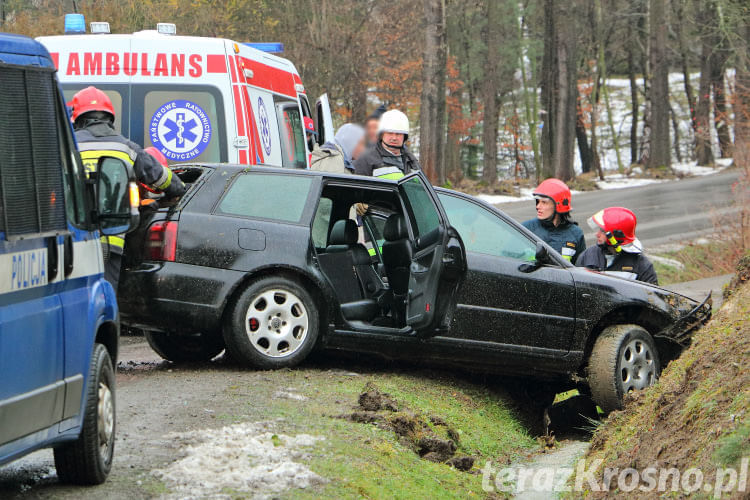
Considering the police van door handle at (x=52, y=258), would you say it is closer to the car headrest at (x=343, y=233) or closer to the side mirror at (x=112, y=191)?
the side mirror at (x=112, y=191)

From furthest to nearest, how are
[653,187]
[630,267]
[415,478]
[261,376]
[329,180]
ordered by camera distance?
[653,187] < [630,267] < [329,180] < [261,376] < [415,478]

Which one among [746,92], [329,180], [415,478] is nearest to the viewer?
[415,478]

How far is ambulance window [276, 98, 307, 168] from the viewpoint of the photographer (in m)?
12.0

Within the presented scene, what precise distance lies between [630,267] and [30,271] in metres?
6.32

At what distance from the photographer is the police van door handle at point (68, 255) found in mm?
4531

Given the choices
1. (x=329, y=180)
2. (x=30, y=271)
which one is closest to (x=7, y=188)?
(x=30, y=271)

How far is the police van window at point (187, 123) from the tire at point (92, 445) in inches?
212

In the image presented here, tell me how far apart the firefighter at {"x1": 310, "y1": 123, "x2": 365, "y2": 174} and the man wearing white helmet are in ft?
2.08

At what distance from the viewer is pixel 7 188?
407 cm

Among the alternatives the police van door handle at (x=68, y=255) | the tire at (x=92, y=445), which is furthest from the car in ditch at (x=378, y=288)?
the police van door handle at (x=68, y=255)

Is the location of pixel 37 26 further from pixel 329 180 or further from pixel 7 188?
pixel 7 188

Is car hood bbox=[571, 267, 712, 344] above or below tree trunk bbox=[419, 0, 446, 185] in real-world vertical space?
below

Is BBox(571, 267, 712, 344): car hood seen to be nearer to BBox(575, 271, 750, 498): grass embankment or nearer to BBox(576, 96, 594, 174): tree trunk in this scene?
BBox(575, 271, 750, 498): grass embankment

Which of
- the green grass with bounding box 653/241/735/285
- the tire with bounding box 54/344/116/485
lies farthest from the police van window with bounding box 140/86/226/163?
the green grass with bounding box 653/241/735/285
